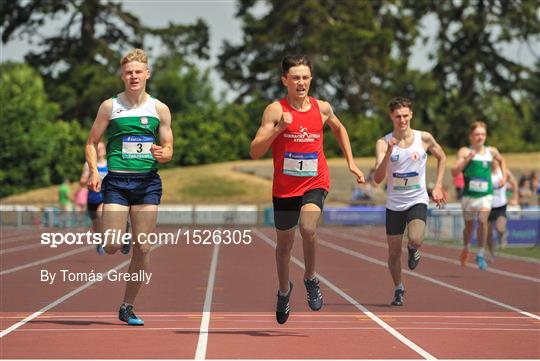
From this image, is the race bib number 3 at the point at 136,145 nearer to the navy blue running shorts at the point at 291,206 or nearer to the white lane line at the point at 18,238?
the navy blue running shorts at the point at 291,206

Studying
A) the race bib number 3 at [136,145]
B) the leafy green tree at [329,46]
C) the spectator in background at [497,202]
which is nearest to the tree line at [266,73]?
the leafy green tree at [329,46]

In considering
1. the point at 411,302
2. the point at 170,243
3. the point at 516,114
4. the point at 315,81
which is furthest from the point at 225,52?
the point at 411,302

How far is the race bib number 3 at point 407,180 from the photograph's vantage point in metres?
12.9

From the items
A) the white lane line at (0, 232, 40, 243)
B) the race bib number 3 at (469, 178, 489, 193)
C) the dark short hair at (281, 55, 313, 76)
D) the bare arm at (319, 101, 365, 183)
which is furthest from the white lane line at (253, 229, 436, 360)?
the white lane line at (0, 232, 40, 243)

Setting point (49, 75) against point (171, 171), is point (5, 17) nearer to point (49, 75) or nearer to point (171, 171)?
point (49, 75)

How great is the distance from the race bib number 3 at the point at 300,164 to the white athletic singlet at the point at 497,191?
9524 millimetres

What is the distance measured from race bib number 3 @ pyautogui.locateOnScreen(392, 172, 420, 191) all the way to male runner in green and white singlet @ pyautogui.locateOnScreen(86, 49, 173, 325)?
3171 mm

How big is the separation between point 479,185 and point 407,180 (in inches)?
241

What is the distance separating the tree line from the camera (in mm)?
69250

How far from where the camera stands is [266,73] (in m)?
80.1

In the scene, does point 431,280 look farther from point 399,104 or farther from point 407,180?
point 399,104

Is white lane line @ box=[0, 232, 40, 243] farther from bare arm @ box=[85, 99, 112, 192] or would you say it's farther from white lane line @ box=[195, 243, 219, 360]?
bare arm @ box=[85, 99, 112, 192]

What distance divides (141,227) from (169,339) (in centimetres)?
120

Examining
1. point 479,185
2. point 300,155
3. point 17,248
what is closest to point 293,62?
point 300,155
